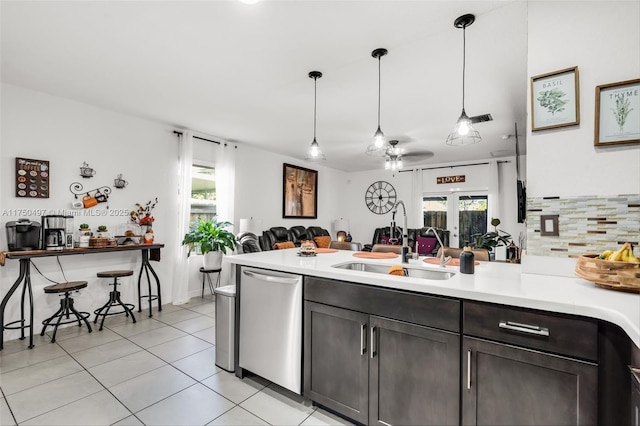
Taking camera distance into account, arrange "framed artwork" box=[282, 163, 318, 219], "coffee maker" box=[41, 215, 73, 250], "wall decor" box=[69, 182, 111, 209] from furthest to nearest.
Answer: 1. "framed artwork" box=[282, 163, 318, 219]
2. "wall decor" box=[69, 182, 111, 209]
3. "coffee maker" box=[41, 215, 73, 250]

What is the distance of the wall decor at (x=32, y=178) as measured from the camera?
10.2 feet

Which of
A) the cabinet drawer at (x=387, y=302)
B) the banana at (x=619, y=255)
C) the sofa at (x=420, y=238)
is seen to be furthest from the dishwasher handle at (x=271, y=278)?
the sofa at (x=420, y=238)

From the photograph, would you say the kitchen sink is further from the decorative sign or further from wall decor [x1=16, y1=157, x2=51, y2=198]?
the decorative sign

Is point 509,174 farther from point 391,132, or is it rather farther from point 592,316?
point 592,316

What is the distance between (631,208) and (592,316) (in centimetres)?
78

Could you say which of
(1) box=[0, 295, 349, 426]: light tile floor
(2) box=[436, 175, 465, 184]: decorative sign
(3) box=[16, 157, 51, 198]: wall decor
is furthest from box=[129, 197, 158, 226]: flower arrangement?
(2) box=[436, 175, 465, 184]: decorative sign

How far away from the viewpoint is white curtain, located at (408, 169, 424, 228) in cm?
748

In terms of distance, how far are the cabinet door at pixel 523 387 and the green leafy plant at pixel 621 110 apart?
1205 millimetres

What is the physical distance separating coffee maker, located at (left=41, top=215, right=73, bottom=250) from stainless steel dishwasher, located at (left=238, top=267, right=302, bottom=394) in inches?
93.3

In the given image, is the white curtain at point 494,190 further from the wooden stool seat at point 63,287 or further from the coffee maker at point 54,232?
the coffee maker at point 54,232

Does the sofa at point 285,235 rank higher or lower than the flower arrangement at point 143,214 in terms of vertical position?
lower

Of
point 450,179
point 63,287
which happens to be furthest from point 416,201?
point 63,287

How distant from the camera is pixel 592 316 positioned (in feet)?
3.58

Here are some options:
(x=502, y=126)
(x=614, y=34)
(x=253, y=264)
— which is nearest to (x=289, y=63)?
(x=253, y=264)
